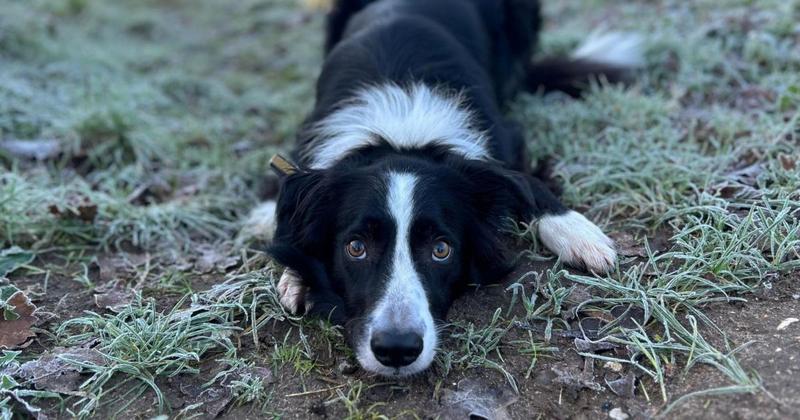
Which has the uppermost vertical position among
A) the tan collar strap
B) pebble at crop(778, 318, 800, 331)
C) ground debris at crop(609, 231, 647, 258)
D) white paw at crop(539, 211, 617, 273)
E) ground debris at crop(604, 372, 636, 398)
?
the tan collar strap

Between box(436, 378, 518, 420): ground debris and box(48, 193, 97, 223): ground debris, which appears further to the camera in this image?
box(48, 193, 97, 223): ground debris

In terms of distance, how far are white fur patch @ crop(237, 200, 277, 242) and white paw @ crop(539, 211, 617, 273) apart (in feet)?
5.45

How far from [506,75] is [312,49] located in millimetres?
3023

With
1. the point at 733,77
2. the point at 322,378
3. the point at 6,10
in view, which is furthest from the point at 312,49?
the point at 322,378

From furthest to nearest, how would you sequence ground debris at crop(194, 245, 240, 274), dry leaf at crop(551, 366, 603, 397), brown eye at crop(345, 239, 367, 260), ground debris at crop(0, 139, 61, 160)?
ground debris at crop(0, 139, 61, 160), ground debris at crop(194, 245, 240, 274), brown eye at crop(345, 239, 367, 260), dry leaf at crop(551, 366, 603, 397)

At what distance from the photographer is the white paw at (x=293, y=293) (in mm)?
3512

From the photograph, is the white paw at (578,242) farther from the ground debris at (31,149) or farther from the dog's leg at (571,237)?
the ground debris at (31,149)

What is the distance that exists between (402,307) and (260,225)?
1.76 m

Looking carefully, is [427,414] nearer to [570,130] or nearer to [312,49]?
[570,130]

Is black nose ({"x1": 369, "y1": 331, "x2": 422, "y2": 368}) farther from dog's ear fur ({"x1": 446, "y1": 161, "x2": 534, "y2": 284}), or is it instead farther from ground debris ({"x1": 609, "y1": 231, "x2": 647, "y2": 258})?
ground debris ({"x1": 609, "y1": 231, "x2": 647, "y2": 258})

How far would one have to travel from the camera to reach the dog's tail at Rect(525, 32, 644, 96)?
6199mm

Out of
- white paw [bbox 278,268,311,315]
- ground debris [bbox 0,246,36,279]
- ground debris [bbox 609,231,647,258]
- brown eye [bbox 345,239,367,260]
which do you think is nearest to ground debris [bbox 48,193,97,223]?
ground debris [bbox 0,246,36,279]

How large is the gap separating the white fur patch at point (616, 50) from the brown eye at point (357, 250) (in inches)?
154

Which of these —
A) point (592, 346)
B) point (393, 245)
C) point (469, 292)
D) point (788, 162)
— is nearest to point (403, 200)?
point (393, 245)
